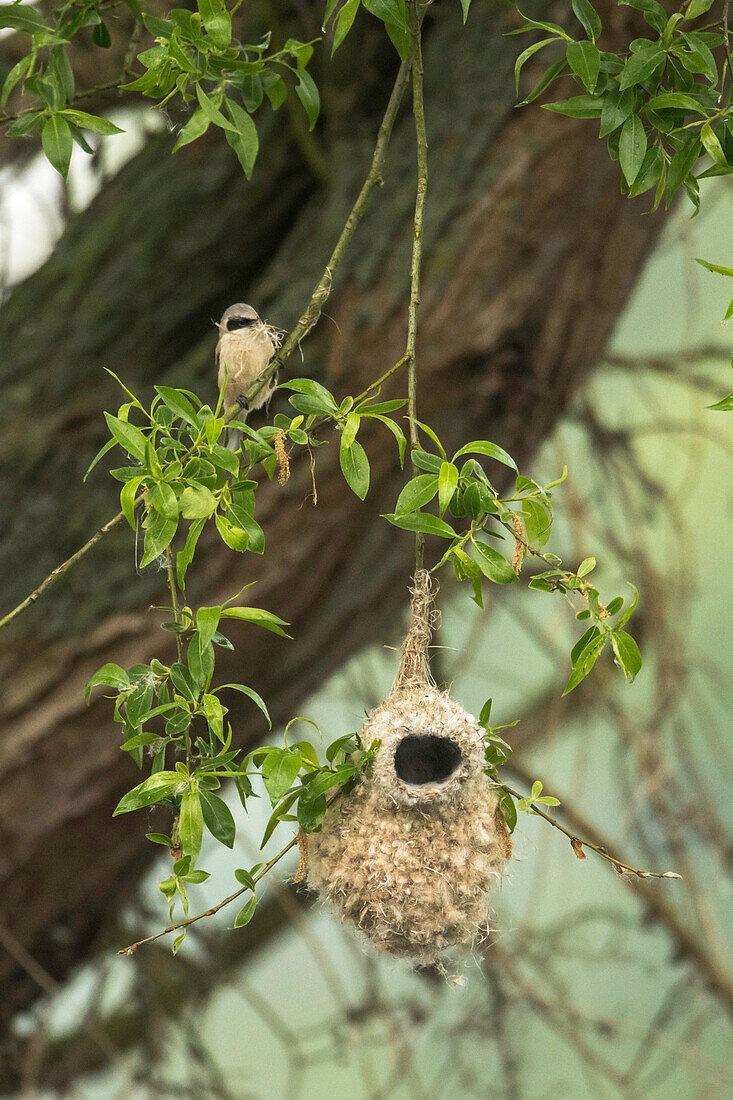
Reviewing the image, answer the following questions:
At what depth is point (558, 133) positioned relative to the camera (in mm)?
1512

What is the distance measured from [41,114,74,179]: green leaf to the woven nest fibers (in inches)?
23.9

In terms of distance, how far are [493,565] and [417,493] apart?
9cm

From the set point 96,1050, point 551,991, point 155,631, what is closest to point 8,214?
point 155,631

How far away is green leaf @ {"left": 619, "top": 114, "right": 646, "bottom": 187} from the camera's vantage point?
80cm

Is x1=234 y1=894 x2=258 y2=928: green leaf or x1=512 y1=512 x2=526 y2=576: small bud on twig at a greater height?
x1=512 y1=512 x2=526 y2=576: small bud on twig

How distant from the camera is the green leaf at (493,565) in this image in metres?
0.76

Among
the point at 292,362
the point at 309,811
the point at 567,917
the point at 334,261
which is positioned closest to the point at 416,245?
the point at 334,261

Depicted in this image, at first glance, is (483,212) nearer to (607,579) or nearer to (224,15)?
(224,15)

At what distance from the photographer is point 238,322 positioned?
1271mm

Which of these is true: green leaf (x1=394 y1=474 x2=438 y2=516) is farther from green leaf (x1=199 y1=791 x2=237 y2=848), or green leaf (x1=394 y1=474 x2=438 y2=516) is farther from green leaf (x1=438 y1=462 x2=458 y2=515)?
green leaf (x1=199 y1=791 x2=237 y2=848)

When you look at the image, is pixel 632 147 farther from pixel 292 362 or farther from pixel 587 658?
pixel 292 362

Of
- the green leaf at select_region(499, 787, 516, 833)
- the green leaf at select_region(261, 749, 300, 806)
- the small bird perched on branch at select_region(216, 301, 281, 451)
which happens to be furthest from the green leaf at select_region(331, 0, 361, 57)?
the green leaf at select_region(499, 787, 516, 833)

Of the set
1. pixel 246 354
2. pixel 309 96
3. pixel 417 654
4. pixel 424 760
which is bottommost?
pixel 424 760

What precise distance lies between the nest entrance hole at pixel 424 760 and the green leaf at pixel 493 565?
320mm
